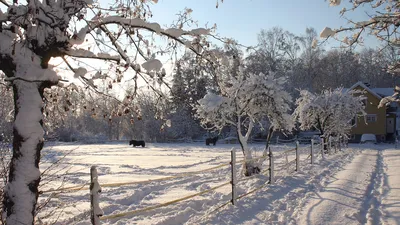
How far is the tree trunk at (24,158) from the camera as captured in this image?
382 centimetres

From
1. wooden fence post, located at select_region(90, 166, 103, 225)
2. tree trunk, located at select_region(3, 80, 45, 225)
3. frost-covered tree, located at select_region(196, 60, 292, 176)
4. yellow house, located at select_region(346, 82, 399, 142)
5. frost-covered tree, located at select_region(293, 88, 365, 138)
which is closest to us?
tree trunk, located at select_region(3, 80, 45, 225)

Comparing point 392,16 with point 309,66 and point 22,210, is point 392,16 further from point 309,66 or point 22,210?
point 309,66

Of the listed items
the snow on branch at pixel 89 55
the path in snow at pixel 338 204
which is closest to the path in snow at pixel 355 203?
the path in snow at pixel 338 204

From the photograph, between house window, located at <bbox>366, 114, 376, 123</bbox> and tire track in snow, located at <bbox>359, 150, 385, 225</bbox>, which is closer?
tire track in snow, located at <bbox>359, 150, 385, 225</bbox>

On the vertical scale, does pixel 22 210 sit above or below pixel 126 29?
below

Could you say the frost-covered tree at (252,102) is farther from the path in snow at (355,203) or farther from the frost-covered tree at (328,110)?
the frost-covered tree at (328,110)

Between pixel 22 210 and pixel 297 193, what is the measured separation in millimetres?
7356

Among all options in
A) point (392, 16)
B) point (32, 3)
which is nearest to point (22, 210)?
point (32, 3)

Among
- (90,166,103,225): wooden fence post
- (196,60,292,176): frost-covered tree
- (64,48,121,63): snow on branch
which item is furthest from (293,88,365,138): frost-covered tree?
(64,48,121,63): snow on branch

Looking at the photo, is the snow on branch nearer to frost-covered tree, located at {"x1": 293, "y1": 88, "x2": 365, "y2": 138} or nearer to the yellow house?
frost-covered tree, located at {"x1": 293, "y1": 88, "x2": 365, "y2": 138}

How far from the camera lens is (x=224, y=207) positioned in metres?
8.02

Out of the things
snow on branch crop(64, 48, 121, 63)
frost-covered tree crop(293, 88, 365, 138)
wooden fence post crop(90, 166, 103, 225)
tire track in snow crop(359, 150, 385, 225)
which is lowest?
tire track in snow crop(359, 150, 385, 225)

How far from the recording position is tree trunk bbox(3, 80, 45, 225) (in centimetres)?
382

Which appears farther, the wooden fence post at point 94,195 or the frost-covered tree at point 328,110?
the frost-covered tree at point 328,110
